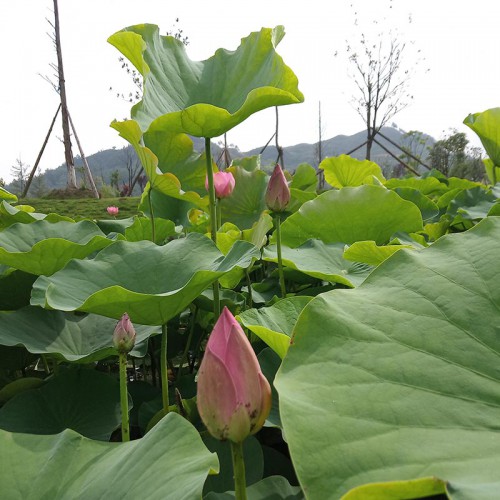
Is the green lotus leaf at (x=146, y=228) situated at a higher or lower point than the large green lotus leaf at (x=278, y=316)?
lower

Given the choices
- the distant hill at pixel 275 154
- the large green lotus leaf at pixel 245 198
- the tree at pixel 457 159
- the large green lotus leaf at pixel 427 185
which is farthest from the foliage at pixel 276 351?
the distant hill at pixel 275 154

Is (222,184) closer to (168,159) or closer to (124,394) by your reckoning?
(168,159)

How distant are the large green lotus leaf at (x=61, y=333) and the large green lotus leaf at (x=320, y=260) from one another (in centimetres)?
34

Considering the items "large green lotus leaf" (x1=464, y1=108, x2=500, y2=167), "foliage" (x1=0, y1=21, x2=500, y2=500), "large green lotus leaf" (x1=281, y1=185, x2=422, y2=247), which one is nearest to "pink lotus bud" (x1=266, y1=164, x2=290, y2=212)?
"foliage" (x1=0, y1=21, x2=500, y2=500)

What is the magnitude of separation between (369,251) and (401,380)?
0.52m

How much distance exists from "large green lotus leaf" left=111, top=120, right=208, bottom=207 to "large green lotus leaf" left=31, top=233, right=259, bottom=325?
24 centimetres

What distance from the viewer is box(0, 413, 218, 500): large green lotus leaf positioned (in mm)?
412

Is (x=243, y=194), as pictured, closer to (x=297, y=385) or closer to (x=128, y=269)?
(x=128, y=269)

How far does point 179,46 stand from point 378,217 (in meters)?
0.63

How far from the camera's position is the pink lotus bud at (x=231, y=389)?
37 centimetres

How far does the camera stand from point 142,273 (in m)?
0.84

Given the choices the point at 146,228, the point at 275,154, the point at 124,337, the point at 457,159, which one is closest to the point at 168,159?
the point at 146,228

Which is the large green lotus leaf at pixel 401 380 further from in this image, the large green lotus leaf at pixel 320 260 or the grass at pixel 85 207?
the grass at pixel 85 207

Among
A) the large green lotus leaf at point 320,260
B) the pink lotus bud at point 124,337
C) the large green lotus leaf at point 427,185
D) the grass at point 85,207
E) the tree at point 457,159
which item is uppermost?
the pink lotus bud at point 124,337
